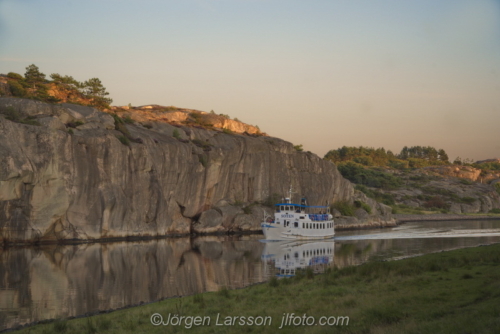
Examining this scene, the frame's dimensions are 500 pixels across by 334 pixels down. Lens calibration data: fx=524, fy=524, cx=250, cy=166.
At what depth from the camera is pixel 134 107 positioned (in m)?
149

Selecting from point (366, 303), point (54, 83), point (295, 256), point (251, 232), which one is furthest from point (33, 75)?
point (366, 303)

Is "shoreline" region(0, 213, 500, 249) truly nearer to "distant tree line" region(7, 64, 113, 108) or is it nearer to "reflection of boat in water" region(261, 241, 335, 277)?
"reflection of boat in water" region(261, 241, 335, 277)

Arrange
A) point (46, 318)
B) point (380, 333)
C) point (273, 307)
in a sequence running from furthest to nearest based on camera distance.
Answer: point (46, 318) → point (273, 307) → point (380, 333)

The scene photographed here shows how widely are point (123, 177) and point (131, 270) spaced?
39.2 metres

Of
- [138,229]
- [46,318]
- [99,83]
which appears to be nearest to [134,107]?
[99,83]

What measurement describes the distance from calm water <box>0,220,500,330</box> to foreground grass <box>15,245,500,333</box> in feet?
19.7

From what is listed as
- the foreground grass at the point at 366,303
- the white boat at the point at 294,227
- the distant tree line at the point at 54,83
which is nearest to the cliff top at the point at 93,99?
the distant tree line at the point at 54,83

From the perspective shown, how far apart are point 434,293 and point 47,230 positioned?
59.2 meters

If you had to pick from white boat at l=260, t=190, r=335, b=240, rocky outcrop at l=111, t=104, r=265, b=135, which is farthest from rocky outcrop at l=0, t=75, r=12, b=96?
white boat at l=260, t=190, r=335, b=240

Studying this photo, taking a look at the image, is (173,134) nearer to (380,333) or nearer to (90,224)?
(90,224)

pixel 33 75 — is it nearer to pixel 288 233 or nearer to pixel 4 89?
pixel 4 89

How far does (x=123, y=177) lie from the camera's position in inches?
3246

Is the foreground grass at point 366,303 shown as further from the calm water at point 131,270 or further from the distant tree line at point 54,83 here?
the distant tree line at point 54,83

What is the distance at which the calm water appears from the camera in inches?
1224
